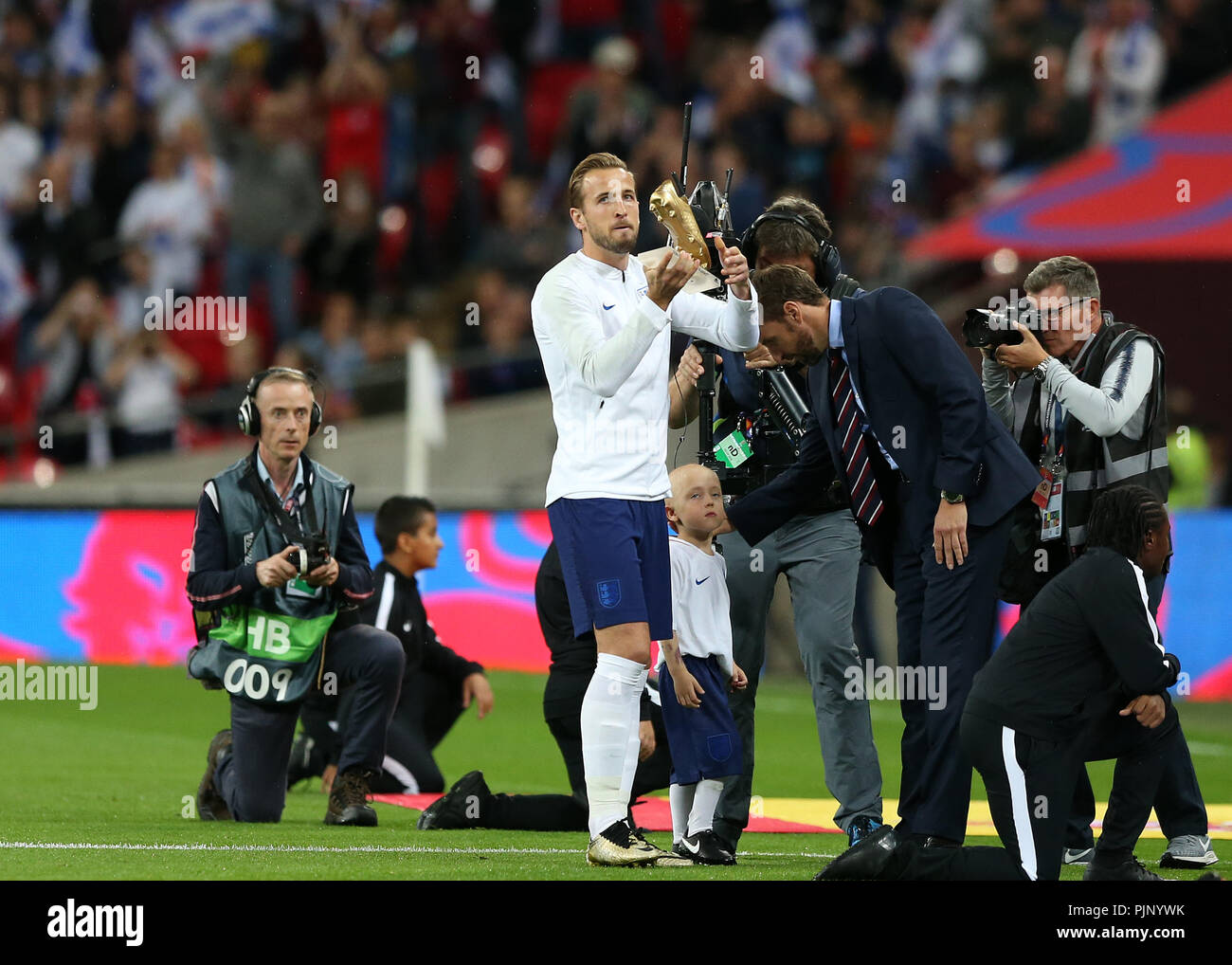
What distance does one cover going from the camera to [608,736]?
6.05 metres

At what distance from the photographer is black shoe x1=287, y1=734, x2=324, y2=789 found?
8961 mm

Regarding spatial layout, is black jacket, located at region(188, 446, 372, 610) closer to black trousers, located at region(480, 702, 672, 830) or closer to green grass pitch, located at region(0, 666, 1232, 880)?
green grass pitch, located at region(0, 666, 1232, 880)

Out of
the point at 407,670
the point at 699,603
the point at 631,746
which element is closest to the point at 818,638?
the point at 699,603

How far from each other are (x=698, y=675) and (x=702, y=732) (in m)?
0.21

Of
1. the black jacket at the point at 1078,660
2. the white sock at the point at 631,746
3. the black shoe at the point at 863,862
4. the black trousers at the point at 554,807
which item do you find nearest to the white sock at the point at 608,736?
the white sock at the point at 631,746

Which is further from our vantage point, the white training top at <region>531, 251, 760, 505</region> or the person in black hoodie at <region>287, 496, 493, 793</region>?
the person in black hoodie at <region>287, 496, 493, 793</region>

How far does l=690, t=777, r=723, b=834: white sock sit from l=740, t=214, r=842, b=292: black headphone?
1.79m

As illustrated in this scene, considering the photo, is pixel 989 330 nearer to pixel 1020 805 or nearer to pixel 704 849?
pixel 1020 805

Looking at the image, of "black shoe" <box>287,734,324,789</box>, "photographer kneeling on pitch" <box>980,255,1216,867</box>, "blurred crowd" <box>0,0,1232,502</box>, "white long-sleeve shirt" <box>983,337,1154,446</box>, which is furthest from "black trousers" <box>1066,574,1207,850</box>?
"blurred crowd" <box>0,0,1232,502</box>

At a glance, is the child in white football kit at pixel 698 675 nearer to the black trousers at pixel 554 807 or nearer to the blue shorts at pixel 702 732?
the blue shorts at pixel 702 732

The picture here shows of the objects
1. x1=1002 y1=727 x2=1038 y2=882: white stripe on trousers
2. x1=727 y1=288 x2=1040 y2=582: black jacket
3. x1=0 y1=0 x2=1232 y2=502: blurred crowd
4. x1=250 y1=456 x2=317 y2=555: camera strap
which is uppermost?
x1=0 y1=0 x2=1232 y2=502: blurred crowd

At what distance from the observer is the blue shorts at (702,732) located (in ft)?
21.0
